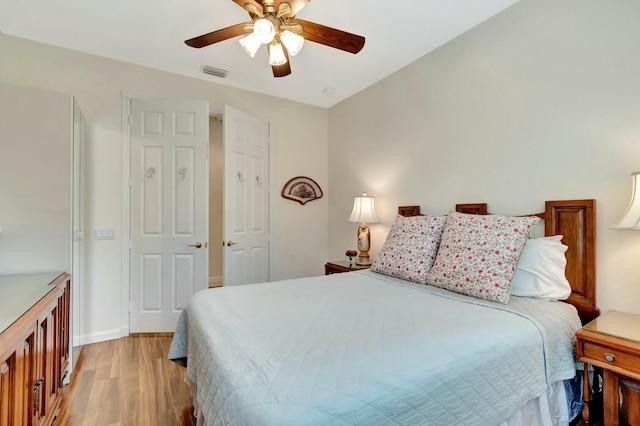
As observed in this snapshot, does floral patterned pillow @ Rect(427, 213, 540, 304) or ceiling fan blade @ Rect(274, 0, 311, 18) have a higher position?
ceiling fan blade @ Rect(274, 0, 311, 18)

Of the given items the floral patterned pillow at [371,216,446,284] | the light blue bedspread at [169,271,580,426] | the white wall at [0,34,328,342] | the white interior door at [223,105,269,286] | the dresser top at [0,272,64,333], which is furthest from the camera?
the white interior door at [223,105,269,286]

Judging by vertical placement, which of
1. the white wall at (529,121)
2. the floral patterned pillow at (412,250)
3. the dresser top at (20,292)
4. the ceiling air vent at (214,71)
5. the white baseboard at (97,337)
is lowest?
the white baseboard at (97,337)

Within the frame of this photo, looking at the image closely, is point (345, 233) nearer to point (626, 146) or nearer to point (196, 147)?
point (196, 147)

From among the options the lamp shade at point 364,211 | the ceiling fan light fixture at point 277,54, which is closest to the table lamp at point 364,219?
the lamp shade at point 364,211

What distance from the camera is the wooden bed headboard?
179 centimetres

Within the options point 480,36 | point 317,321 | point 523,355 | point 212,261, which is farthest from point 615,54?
point 212,261

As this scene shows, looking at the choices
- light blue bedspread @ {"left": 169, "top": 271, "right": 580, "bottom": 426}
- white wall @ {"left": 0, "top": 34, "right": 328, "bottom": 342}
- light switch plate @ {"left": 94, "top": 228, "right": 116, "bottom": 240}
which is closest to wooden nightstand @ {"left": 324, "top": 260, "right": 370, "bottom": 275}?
light blue bedspread @ {"left": 169, "top": 271, "right": 580, "bottom": 426}

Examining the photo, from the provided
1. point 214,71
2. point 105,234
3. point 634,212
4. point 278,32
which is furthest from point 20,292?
point 634,212

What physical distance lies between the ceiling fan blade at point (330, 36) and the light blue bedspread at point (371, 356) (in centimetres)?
159

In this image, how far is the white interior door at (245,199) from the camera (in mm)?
3199

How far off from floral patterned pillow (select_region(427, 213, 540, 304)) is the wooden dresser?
210 centimetres

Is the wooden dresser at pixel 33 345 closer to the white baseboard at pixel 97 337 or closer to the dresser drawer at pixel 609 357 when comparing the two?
the white baseboard at pixel 97 337

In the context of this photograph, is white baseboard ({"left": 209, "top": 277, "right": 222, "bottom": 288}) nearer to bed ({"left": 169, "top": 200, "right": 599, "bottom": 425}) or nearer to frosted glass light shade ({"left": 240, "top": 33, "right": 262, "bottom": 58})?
bed ({"left": 169, "top": 200, "right": 599, "bottom": 425})

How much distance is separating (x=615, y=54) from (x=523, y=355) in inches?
69.3
